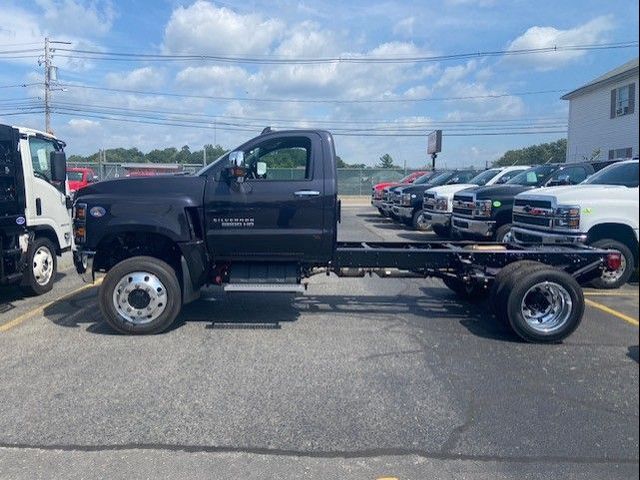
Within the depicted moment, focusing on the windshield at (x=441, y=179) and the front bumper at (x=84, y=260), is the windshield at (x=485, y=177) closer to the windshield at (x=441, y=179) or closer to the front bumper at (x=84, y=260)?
the windshield at (x=441, y=179)

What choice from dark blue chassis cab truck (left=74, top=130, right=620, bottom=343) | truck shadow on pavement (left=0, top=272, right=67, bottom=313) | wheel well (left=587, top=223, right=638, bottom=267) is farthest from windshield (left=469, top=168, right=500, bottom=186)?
truck shadow on pavement (left=0, top=272, right=67, bottom=313)


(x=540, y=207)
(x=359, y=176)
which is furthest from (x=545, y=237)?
(x=359, y=176)

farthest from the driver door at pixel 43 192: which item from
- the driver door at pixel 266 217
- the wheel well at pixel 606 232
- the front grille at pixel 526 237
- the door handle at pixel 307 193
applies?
the wheel well at pixel 606 232

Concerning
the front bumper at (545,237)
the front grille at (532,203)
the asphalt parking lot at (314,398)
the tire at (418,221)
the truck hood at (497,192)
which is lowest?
the asphalt parking lot at (314,398)

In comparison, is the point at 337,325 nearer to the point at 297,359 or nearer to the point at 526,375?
the point at 297,359

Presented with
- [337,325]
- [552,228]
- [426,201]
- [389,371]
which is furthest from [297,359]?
[426,201]

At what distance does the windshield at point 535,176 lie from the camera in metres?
14.0

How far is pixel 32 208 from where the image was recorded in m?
8.36

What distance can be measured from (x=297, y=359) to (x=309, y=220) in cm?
168

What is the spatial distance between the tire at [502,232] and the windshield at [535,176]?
2570mm

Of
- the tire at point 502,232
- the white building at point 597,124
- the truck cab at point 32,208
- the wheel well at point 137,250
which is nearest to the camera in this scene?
the wheel well at point 137,250

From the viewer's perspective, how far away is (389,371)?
17.4 ft

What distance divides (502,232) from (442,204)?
10.3ft

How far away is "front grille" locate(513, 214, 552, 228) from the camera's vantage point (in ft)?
29.1
